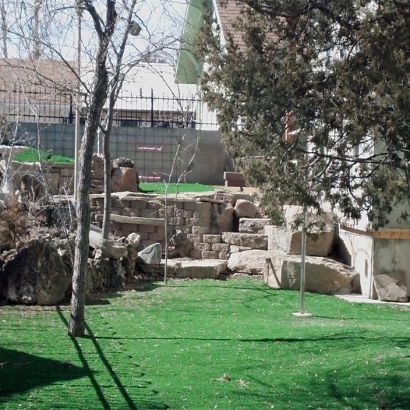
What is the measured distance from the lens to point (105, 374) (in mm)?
7641

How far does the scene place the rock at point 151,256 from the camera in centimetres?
1530

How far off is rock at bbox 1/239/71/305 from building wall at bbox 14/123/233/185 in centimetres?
1040

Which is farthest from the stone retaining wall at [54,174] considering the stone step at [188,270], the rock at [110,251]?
the rock at [110,251]

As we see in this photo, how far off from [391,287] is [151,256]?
4.49 metres

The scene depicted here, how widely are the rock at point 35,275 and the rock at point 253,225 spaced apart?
21.0ft

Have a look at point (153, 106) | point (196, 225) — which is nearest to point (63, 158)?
point (153, 106)

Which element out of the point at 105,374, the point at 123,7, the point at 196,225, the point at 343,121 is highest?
the point at 123,7

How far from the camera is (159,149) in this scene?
2245 centimetres

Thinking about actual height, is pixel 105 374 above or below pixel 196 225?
below

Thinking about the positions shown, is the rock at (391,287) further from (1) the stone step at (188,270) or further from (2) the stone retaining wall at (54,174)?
(2) the stone retaining wall at (54,174)

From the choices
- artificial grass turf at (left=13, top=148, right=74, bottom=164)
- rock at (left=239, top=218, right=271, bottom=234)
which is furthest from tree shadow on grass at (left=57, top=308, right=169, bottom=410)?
artificial grass turf at (left=13, top=148, right=74, bottom=164)

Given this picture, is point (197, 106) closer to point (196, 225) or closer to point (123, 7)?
point (196, 225)

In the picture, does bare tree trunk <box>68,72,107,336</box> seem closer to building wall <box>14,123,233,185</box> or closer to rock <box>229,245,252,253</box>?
rock <box>229,245,252,253</box>

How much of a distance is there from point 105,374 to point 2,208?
22.0 feet
